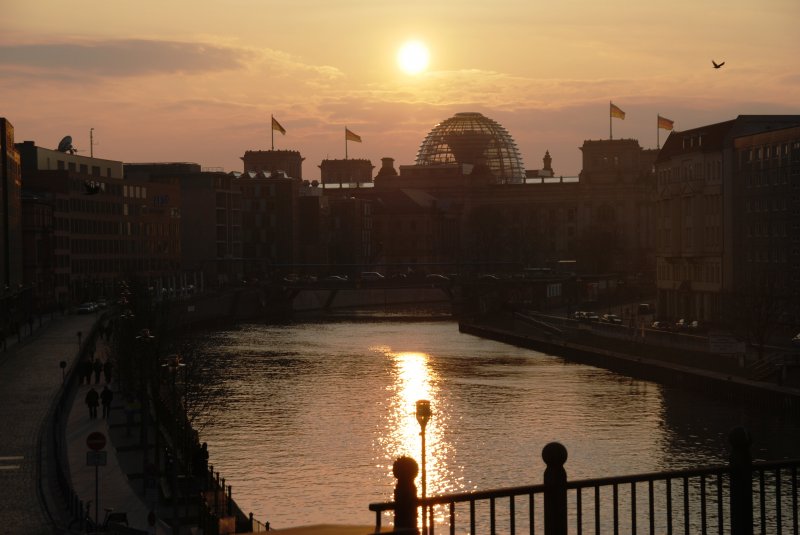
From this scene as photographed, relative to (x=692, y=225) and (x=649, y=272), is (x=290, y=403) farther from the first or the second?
(x=649, y=272)

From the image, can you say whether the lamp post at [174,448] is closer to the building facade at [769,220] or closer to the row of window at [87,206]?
the building facade at [769,220]

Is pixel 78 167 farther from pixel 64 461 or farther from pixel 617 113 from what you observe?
pixel 64 461

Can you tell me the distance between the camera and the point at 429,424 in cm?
6281

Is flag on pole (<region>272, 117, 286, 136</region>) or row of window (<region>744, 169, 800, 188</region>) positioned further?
flag on pole (<region>272, 117, 286, 136</region>)

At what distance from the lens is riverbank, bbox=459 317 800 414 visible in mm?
66188

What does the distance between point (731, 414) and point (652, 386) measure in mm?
13917

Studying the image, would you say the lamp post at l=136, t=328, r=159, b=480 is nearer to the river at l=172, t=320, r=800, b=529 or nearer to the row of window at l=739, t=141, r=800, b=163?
the river at l=172, t=320, r=800, b=529

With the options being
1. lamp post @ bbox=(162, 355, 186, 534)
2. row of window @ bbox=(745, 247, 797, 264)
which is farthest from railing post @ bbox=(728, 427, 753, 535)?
row of window @ bbox=(745, 247, 797, 264)

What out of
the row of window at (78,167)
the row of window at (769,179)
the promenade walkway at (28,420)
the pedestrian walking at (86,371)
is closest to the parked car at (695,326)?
the row of window at (769,179)

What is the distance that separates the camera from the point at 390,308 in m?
167

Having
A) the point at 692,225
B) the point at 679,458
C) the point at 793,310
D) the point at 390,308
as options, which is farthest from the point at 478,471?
the point at 390,308

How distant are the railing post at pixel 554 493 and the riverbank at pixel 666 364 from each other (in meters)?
52.5

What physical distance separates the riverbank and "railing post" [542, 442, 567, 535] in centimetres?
5247

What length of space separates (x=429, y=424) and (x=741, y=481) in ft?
162
